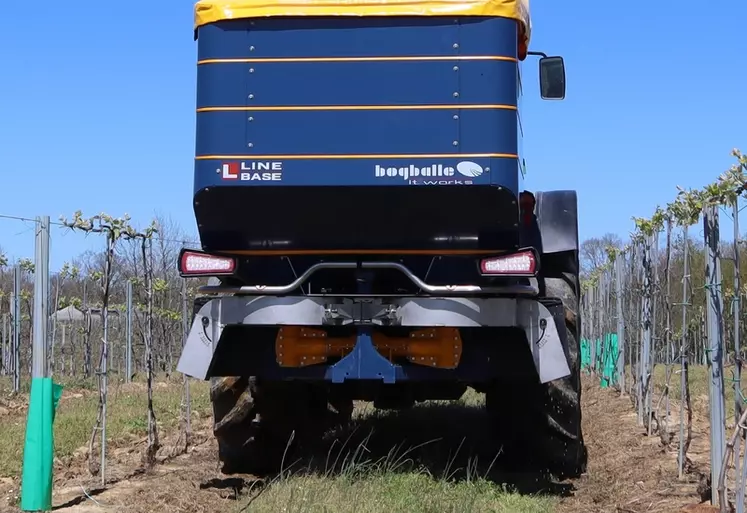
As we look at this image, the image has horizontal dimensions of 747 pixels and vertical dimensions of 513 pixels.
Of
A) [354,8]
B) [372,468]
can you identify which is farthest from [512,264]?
[372,468]

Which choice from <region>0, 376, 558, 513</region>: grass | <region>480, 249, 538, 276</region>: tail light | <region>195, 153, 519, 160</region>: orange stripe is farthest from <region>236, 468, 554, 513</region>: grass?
<region>195, 153, 519, 160</region>: orange stripe

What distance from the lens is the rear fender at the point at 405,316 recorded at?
250 inches

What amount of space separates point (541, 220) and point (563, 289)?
53 centimetres

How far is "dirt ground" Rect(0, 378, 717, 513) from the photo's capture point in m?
6.61

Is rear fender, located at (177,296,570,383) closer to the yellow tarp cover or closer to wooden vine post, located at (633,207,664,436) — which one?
the yellow tarp cover

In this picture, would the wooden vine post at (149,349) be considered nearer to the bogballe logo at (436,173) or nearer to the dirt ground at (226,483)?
the dirt ground at (226,483)

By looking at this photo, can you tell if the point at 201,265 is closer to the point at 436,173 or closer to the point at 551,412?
the point at 436,173

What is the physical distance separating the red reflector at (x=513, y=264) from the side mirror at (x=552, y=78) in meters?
1.36

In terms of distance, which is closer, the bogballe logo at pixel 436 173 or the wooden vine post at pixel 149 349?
the bogballe logo at pixel 436 173

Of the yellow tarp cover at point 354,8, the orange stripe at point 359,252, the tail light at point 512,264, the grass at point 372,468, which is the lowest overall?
the grass at point 372,468

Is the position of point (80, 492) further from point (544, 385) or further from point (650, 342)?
point (650, 342)

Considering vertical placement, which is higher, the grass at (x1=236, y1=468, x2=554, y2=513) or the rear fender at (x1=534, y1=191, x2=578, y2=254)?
the rear fender at (x1=534, y1=191, x2=578, y2=254)

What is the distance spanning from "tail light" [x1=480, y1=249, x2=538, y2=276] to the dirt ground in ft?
5.22

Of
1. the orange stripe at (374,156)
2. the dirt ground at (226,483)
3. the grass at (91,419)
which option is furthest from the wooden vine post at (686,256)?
the grass at (91,419)
